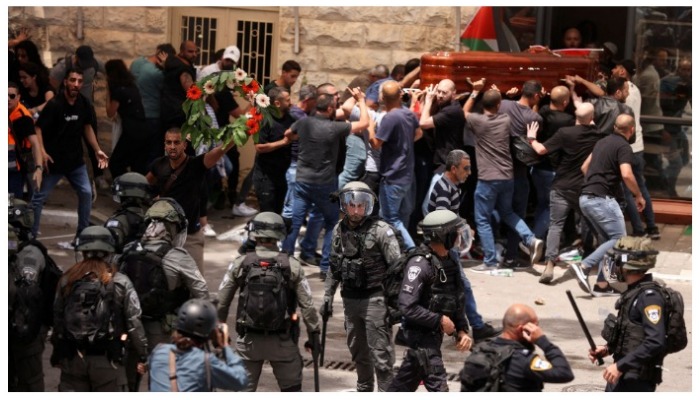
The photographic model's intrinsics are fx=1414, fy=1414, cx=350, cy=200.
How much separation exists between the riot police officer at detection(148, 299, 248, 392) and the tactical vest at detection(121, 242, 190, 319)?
56.6 inches

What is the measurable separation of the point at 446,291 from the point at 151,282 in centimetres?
196

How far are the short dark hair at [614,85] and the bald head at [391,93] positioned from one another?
98.6 inches

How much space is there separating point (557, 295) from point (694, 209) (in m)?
1.59

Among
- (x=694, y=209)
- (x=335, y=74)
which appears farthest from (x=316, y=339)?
(x=335, y=74)

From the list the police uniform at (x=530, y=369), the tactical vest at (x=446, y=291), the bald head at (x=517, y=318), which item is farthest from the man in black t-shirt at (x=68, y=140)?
the police uniform at (x=530, y=369)

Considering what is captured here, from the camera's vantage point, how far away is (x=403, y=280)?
9398mm

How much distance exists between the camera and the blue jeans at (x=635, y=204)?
1445 centimetres

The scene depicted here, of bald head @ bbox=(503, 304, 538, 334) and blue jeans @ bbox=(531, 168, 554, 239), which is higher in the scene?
bald head @ bbox=(503, 304, 538, 334)

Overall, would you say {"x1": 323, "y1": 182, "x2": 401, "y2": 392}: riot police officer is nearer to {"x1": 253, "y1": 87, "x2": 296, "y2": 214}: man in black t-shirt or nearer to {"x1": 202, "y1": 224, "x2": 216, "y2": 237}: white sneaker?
{"x1": 253, "y1": 87, "x2": 296, "y2": 214}: man in black t-shirt

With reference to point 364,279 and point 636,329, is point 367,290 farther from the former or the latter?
point 636,329

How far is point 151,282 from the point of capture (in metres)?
9.27

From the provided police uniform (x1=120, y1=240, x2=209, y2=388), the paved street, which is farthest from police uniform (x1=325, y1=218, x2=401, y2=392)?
police uniform (x1=120, y1=240, x2=209, y2=388)

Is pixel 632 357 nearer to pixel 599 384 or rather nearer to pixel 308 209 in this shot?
pixel 599 384

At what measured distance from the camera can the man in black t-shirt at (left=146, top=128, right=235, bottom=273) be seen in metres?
11.2
